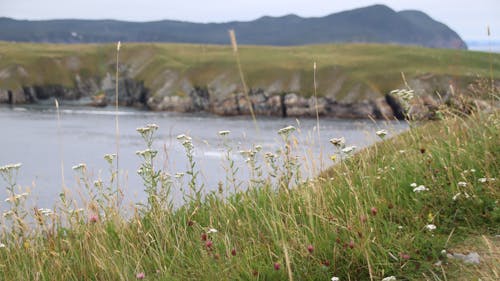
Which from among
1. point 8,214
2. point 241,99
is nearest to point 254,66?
point 241,99

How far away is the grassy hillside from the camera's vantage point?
101 metres

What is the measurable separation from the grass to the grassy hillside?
81222 millimetres

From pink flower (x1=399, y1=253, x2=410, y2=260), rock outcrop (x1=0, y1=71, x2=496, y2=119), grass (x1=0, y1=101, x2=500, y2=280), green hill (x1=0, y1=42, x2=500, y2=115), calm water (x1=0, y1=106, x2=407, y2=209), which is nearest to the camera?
pink flower (x1=399, y1=253, x2=410, y2=260)

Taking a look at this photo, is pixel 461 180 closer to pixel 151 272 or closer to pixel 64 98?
pixel 151 272

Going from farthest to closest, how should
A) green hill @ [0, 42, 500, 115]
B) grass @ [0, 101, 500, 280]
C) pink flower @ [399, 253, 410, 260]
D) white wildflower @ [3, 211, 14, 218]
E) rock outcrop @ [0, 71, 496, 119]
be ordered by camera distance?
green hill @ [0, 42, 500, 115]
rock outcrop @ [0, 71, 496, 119]
white wildflower @ [3, 211, 14, 218]
grass @ [0, 101, 500, 280]
pink flower @ [399, 253, 410, 260]

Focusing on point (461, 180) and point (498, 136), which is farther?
point (498, 136)

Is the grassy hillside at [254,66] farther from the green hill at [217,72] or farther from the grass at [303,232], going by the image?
the grass at [303,232]

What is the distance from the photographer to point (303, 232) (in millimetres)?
5402

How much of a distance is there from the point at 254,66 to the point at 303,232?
373 ft

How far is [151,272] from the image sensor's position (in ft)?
17.7

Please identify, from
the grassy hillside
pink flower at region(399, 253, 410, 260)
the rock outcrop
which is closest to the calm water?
the rock outcrop

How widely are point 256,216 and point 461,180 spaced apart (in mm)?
2275

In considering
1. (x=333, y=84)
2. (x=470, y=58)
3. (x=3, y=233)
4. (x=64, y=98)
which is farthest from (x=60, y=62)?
(x=3, y=233)

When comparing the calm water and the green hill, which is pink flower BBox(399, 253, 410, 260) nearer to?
the calm water
